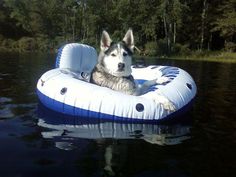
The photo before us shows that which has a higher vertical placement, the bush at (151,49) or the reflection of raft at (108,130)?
the reflection of raft at (108,130)

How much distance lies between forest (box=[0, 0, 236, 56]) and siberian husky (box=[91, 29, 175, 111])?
4419cm

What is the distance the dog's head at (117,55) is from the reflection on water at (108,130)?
144cm

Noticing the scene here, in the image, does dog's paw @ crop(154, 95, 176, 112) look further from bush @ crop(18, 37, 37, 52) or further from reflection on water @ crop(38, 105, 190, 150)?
bush @ crop(18, 37, 37, 52)

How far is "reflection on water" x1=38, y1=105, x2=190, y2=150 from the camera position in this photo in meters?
8.70

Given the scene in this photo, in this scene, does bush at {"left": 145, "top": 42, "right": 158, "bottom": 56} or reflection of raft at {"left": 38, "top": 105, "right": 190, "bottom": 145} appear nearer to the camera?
reflection of raft at {"left": 38, "top": 105, "right": 190, "bottom": 145}

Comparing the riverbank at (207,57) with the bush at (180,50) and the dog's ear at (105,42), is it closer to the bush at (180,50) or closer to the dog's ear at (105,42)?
the bush at (180,50)

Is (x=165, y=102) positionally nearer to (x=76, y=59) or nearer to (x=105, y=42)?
(x=105, y=42)

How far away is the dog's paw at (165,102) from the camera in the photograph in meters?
9.82

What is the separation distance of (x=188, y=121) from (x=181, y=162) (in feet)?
11.8

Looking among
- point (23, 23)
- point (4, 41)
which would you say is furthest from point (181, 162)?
point (23, 23)

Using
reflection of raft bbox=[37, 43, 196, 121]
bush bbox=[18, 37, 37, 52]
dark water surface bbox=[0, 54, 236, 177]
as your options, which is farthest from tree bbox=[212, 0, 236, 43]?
dark water surface bbox=[0, 54, 236, 177]

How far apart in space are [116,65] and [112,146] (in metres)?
2.97

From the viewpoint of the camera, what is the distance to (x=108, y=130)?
931cm

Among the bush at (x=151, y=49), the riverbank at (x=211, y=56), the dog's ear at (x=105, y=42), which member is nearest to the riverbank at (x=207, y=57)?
the riverbank at (x=211, y=56)
